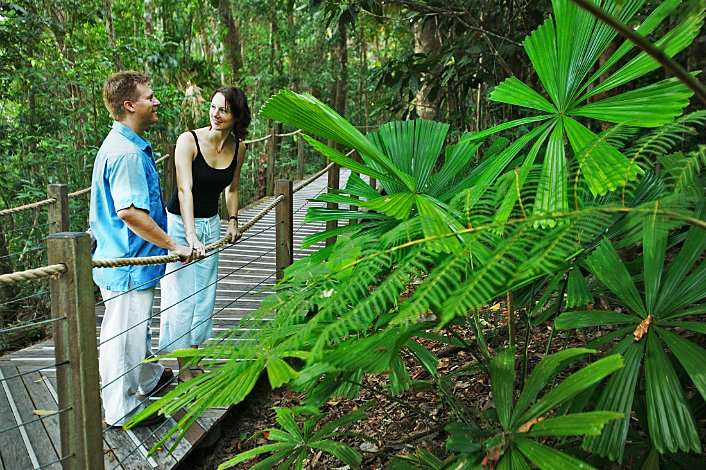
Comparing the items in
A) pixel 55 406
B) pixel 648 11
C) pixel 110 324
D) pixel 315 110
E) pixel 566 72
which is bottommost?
pixel 55 406

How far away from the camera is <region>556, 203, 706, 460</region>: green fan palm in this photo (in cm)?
112

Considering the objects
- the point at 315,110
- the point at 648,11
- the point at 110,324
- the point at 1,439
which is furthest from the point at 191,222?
the point at 648,11

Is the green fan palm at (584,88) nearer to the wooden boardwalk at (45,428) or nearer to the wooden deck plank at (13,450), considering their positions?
the wooden boardwalk at (45,428)

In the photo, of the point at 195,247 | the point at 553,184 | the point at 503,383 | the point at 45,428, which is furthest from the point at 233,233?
the point at 553,184

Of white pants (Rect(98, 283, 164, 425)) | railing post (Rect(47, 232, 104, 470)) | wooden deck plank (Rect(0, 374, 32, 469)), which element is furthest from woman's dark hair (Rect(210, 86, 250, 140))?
wooden deck plank (Rect(0, 374, 32, 469))

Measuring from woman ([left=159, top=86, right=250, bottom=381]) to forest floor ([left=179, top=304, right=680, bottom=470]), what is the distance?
0.48 metres

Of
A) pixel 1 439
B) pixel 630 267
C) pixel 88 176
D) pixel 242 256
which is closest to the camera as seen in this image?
pixel 630 267

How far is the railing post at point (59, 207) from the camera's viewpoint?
12.1 ft

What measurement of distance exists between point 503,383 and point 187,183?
1.93 meters

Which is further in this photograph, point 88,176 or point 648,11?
point 88,176

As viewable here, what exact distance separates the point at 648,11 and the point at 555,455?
2780 mm

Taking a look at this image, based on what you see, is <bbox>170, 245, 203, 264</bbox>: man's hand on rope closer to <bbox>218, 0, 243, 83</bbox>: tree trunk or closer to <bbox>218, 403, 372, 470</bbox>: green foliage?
<bbox>218, 403, 372, 470</bbox>: green foliage

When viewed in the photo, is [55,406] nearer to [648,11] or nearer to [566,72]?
[566,72]

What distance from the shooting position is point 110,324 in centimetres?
246
